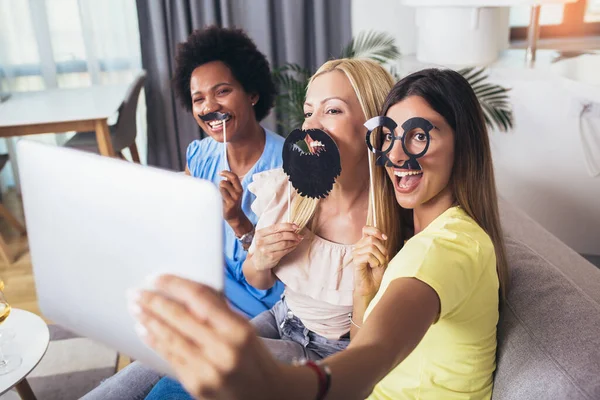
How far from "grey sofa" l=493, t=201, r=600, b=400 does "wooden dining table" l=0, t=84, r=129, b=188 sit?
2356 millimetres

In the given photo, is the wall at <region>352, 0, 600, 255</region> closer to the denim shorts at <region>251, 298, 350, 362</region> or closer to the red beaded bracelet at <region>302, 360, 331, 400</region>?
the denim shorts at <region>251, 298, 350, 362</region>

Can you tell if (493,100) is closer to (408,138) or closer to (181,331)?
(408,138)

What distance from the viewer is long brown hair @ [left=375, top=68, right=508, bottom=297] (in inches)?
40.0

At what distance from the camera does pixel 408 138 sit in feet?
3.41

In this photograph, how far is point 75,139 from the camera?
3.45 metres

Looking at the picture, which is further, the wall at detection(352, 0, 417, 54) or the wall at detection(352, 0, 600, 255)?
the wall at detection(352, 0, 417, 54)

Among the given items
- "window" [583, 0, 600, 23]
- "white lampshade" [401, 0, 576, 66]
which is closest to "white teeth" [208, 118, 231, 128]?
"white lampshade" [401, 0, 576, 66]

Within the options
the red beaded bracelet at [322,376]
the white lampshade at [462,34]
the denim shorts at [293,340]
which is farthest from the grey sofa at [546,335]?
the white lampshade at [462,34]

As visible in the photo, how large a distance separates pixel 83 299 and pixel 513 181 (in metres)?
2.21

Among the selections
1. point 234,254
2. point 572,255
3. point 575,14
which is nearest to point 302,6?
point 575,14

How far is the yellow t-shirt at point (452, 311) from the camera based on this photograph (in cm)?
87

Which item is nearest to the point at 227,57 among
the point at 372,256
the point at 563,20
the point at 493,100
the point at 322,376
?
the point at 372,256

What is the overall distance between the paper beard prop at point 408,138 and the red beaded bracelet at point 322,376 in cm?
52

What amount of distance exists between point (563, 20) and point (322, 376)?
10.3 feet
